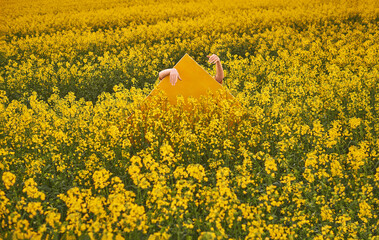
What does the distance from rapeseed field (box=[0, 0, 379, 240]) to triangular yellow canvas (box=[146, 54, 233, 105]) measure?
237 millimetres

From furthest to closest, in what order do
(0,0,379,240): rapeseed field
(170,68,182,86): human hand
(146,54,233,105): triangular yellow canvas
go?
(146,54,233,105): triangular yellow canvas
(170,68,182,86): human hand
(0,0,379,240): rapeseed field

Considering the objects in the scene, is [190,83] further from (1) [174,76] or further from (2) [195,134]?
(2) [195,134]

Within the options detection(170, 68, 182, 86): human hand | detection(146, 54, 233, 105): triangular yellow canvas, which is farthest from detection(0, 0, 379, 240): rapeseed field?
detection(170, 68, 182, 86): human hand

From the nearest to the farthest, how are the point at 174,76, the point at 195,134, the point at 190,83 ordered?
1. the point at 195,134
2. the point at 174,76
3. the point at 190,83

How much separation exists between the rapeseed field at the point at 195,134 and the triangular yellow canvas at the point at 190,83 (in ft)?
0.78

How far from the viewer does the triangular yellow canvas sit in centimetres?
575

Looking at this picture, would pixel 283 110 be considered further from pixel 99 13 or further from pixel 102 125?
pixel 99 13

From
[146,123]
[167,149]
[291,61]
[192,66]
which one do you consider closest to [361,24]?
[291,61]

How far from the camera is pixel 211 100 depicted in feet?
17.6

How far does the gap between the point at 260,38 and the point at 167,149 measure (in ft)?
35.5

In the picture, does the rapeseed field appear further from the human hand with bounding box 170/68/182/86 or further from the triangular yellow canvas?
the human hand with bounding box 170/68/182/86

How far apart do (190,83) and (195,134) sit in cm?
109

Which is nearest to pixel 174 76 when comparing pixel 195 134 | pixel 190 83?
pixel 190 83

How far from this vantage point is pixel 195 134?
17.0 feet
